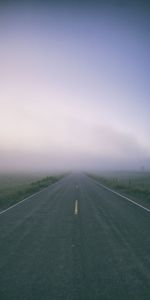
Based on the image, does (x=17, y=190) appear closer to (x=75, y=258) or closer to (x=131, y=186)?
(x=131, y=186)

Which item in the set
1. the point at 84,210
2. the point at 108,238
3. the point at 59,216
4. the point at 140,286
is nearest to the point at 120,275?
the point at 140,286

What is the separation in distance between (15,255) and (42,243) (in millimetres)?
1205

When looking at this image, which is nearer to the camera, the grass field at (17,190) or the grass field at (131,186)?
the grass field at (17,190)

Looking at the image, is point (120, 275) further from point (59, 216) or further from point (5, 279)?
point (59, 216)

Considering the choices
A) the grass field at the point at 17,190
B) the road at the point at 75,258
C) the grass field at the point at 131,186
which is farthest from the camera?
the grass field at the point at 131,186

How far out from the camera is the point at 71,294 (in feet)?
14.8

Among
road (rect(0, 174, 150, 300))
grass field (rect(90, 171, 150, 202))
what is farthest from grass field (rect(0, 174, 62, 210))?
grass field (rect(90, 171, 150, 202))

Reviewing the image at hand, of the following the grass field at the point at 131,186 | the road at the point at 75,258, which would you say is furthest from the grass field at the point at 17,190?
the grass field at the point at 131,186

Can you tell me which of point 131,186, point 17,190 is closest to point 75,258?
point 17,190

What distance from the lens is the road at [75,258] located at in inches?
184

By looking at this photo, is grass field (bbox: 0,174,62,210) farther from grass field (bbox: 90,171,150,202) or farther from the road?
grass field (bbox: 90,171,150,202)

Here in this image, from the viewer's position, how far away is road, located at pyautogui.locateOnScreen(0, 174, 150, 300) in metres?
4.66

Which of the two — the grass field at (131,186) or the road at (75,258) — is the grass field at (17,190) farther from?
the grass field at (131,186)

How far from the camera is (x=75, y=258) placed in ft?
20.7
